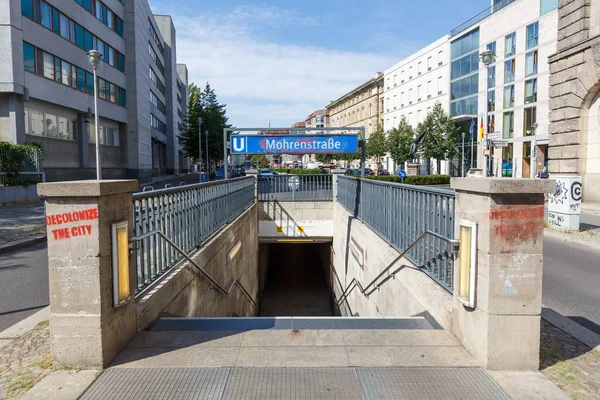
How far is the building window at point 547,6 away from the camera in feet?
110

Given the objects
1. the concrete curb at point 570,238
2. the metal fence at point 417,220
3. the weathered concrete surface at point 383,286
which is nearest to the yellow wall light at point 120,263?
the weathered concrete surface at point 383,286

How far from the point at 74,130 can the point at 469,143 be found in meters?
38.1

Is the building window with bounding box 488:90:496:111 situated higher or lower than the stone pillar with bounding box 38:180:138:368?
higher

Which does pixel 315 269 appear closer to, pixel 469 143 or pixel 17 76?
pixel 17 76

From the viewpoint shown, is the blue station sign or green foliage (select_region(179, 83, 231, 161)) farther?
green foliage (select_region(179, 83, 231, 161))

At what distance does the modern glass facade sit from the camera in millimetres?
44963

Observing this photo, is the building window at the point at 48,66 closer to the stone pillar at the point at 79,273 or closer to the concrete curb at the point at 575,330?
the stone pillar at the point at 79,273

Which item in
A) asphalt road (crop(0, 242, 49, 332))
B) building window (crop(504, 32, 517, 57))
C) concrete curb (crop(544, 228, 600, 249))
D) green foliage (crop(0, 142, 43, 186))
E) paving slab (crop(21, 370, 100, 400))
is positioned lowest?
concrete curb (crop(544, 228, 600, 249))

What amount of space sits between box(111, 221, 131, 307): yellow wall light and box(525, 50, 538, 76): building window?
132 feet

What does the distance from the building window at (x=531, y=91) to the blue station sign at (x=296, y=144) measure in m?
29.2

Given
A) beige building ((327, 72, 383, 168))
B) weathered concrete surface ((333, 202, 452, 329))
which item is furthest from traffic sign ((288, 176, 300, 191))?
beige building ((327, 72, 383, 168))

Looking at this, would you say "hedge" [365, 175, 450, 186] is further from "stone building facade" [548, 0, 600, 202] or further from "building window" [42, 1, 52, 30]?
"building window" [42, 1, 52, 30]

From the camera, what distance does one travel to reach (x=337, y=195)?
1544cm

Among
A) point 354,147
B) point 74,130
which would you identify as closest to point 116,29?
point 74,130
